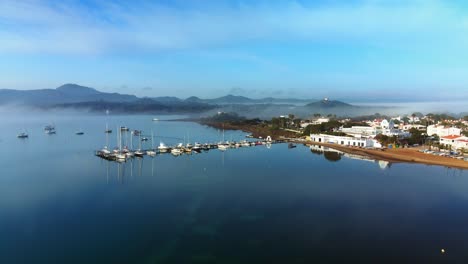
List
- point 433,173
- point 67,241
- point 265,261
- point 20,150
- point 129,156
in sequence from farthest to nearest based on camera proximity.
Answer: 1. point 20,150
2. point 129,156
3. point 433,173
4. point 67,241
5. point 265,261

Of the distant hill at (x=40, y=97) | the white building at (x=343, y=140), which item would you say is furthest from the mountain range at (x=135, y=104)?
the white building at (x=343, y=140)

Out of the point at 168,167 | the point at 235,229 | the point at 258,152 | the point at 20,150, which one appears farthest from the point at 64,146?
the point at 235,229

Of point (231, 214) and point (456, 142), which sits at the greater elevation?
point (456, 142)

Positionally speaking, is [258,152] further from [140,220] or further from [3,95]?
[3,95]

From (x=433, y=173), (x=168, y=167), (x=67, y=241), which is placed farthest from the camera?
(x=168, y=167)

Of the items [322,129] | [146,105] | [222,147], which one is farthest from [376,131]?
[146,105]

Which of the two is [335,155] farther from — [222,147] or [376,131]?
[376,131]

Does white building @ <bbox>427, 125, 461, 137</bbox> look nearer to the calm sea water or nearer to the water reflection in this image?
the water reflection

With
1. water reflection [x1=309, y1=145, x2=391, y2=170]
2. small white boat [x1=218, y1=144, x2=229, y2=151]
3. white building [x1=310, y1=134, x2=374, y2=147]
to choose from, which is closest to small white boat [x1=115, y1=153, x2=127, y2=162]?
small white boat [x1=218, y1=144, x2=229, y2=151]
